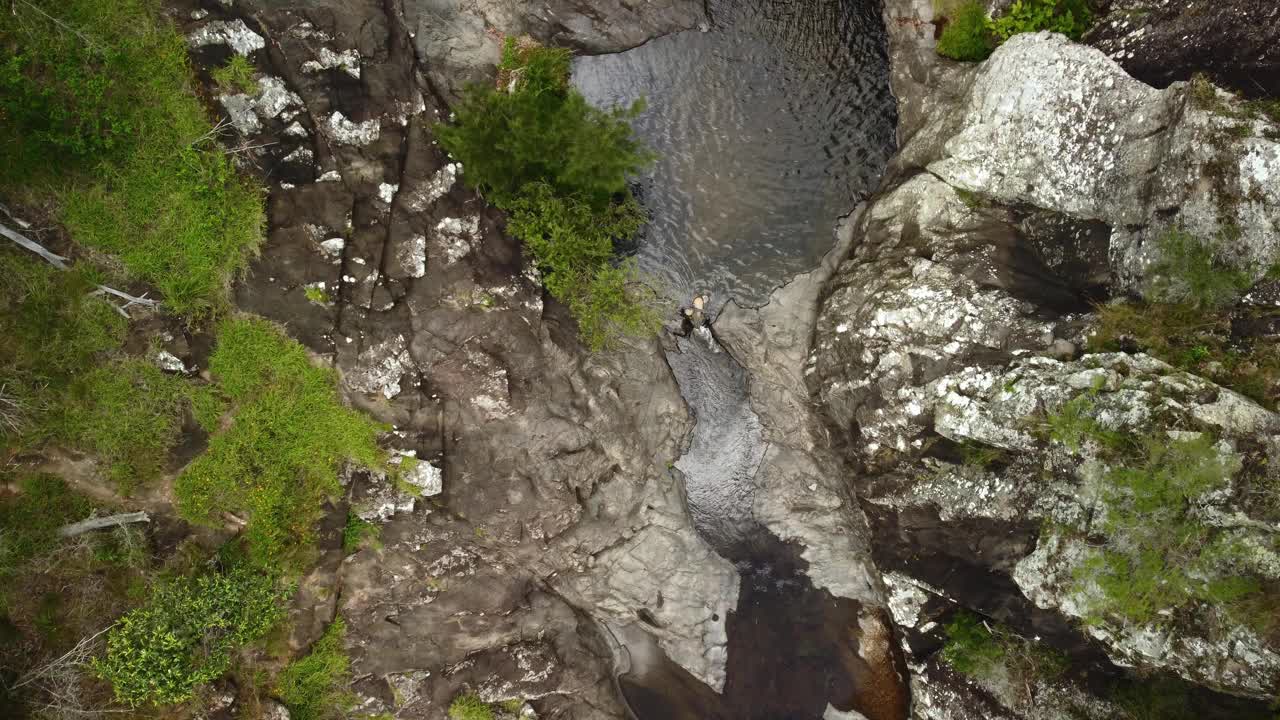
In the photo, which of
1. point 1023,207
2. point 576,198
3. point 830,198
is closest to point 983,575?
point 1023,207

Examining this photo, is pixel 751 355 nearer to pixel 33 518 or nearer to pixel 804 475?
pixel 804 475

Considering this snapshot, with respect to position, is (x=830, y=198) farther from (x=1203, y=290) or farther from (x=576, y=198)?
(x=1203, y=290)

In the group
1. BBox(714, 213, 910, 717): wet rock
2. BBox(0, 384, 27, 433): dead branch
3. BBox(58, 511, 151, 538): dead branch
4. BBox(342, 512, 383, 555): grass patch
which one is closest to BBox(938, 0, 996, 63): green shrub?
BBox(714, 213, 910, 717): wet rock

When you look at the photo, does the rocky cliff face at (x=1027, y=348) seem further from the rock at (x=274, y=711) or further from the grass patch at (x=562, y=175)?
the rock at (x=274, y=711)

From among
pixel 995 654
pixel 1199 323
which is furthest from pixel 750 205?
pixel 995 654

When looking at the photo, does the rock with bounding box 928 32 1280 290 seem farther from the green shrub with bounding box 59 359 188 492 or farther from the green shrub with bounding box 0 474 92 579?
the green shrub with bounding box 0 474 92 579

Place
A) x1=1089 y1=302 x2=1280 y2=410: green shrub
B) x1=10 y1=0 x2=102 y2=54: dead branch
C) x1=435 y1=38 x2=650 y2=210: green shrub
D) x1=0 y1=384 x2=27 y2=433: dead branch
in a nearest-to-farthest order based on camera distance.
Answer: x1=1089 y1=302 x2=1280 y2=410: green shrub → x1=10 y1=0 x2=102 y2=54: dead branch → x1=0 y1=384 x2=27 y2=433: dead branch → x1=435 y1=38 x2=650 y2=210: green shrub
